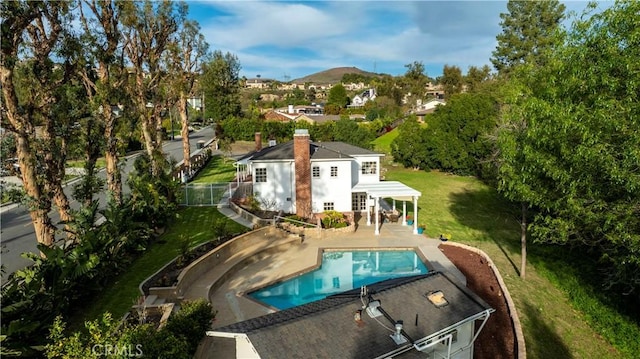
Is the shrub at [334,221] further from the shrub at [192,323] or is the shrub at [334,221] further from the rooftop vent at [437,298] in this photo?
the rooftop vent at [437,298]

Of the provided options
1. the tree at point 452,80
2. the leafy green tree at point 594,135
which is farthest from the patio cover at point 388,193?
the tree at point 452,80

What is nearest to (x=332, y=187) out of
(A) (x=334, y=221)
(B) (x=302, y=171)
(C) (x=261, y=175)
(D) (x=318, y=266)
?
(B) (x=302, y=171)

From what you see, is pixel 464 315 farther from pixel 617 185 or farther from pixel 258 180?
pixel 258 180

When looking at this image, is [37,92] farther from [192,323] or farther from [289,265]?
[289,265]

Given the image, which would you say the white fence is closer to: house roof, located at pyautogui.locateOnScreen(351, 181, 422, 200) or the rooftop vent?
house roof, located at pyautogui.locateOnScreen(351, 181, 422, 200)

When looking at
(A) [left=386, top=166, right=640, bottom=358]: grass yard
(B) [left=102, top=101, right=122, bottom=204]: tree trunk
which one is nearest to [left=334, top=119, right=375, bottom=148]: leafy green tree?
(A) [left=386, top=166, right=640, bottom=358]: grass yard
